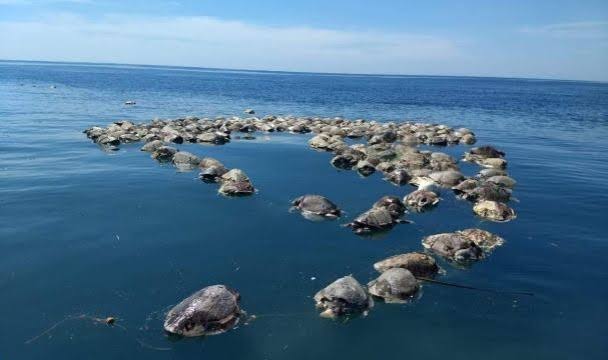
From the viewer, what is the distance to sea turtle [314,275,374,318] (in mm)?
13852

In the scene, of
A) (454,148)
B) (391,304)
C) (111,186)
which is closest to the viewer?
(391,304)

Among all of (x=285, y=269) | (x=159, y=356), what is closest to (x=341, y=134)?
(x=285, y=269)

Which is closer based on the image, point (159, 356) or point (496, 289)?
point (159, 356)

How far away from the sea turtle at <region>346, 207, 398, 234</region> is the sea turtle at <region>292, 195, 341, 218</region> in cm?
146

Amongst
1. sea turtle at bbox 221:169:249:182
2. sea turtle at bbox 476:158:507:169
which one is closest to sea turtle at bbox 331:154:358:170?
sea turtle at bbox 221:169:249:182

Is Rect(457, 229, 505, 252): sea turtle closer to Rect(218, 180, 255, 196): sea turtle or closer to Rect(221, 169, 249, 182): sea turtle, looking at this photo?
Rect(218, 180, 255, 196): sea turtle

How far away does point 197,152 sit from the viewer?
120 feet

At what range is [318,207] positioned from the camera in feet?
73.9

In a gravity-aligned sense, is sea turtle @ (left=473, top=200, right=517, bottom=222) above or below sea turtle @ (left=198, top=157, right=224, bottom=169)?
below

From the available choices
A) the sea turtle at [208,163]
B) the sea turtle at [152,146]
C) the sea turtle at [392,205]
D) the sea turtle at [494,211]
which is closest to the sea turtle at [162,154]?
the sea turtle at [152,146]

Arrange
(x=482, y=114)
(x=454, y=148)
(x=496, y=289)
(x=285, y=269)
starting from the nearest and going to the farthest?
(x=496, y=289)
(x=285, y=269)
(x=454, y=148)
(x=482, y=114)

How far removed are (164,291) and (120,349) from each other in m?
3.07

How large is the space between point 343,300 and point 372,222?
288 inches

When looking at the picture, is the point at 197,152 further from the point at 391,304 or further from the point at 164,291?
the point at 391,304
